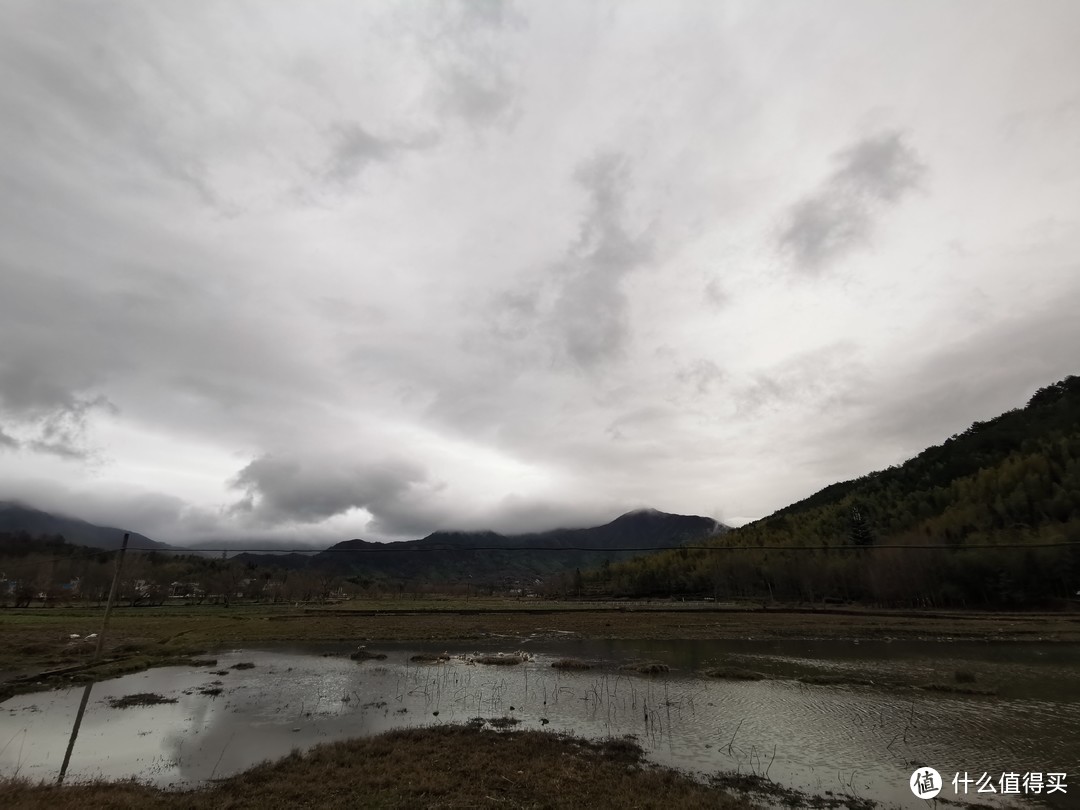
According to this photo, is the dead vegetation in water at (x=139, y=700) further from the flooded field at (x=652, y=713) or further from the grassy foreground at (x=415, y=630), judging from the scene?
the grassy foreground at (x=415, y=630)

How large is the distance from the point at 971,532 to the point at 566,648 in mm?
87273

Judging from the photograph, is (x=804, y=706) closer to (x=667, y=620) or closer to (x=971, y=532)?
(x=667, y=620)

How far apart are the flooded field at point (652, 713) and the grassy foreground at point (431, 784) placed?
2.01 meters

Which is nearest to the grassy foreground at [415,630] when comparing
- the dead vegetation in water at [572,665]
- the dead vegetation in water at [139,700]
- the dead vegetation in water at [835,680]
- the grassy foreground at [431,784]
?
the dead vegetation in water at [139,700]

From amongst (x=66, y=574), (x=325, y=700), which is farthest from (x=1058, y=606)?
(x=66, y=574)

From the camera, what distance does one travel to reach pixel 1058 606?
6856cm

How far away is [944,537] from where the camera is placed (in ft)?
308

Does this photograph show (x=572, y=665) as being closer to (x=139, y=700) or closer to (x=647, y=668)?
(x=647, y=668)

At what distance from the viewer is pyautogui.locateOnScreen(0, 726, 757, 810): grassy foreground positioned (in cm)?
1326

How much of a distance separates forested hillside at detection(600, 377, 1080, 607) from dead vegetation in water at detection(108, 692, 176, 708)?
3496cm

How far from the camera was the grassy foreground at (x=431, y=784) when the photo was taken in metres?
13.3

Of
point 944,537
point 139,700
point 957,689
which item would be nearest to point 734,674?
point 957,689

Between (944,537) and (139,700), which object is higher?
(944,537)

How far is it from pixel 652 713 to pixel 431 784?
13.2m
